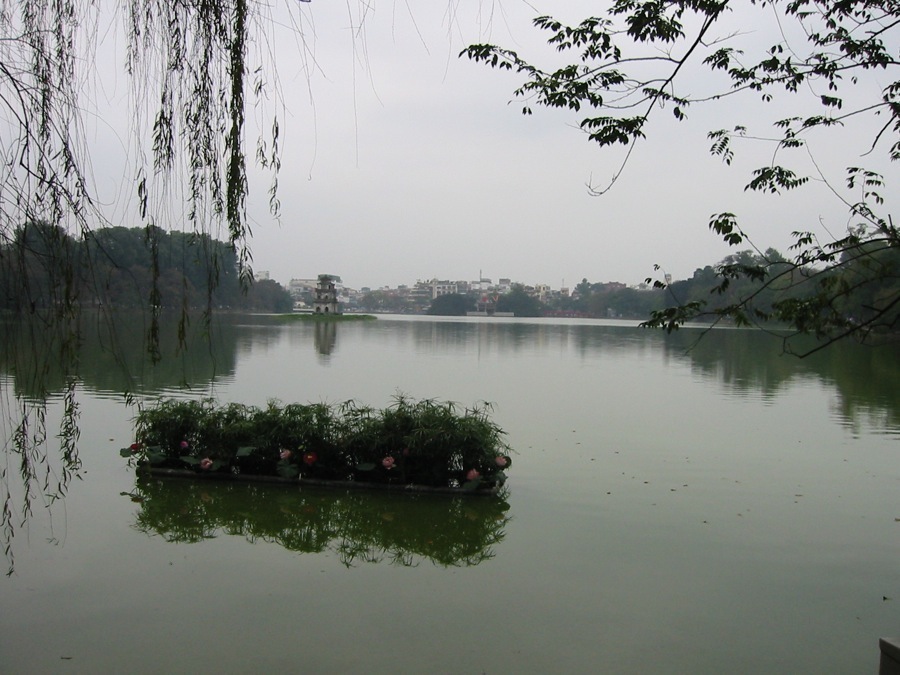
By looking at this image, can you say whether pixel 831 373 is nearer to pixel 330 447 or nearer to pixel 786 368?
pixel 786 368

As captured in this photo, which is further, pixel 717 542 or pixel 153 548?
pixel 717 542

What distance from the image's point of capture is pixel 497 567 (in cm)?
529

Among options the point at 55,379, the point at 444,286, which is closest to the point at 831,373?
the point at 55,379

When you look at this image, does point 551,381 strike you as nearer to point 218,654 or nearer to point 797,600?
point 797,600

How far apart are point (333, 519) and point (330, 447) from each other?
3.45 feet

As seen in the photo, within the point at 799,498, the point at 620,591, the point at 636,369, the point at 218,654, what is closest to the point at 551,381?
the point at 636,369

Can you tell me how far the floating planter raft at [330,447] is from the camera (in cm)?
690

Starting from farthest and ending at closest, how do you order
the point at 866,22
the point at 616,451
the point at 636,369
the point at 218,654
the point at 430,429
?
the point at 636,369
the point at 616,451
the point at 430,429
the point at 866,22
the point at 218,654

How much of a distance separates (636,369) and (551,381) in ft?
16.2

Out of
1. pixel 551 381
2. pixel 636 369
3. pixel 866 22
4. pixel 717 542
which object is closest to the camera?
pixel 866 22

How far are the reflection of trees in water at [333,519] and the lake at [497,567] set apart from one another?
3 centimetres

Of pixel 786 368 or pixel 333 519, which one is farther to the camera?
pixel 786 368

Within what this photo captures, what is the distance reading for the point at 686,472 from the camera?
832 cm

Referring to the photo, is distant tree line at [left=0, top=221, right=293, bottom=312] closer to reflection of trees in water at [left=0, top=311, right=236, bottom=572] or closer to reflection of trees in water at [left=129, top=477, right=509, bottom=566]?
reflection of trees in water at [left=0, top=311, right=236, bottom=572]
